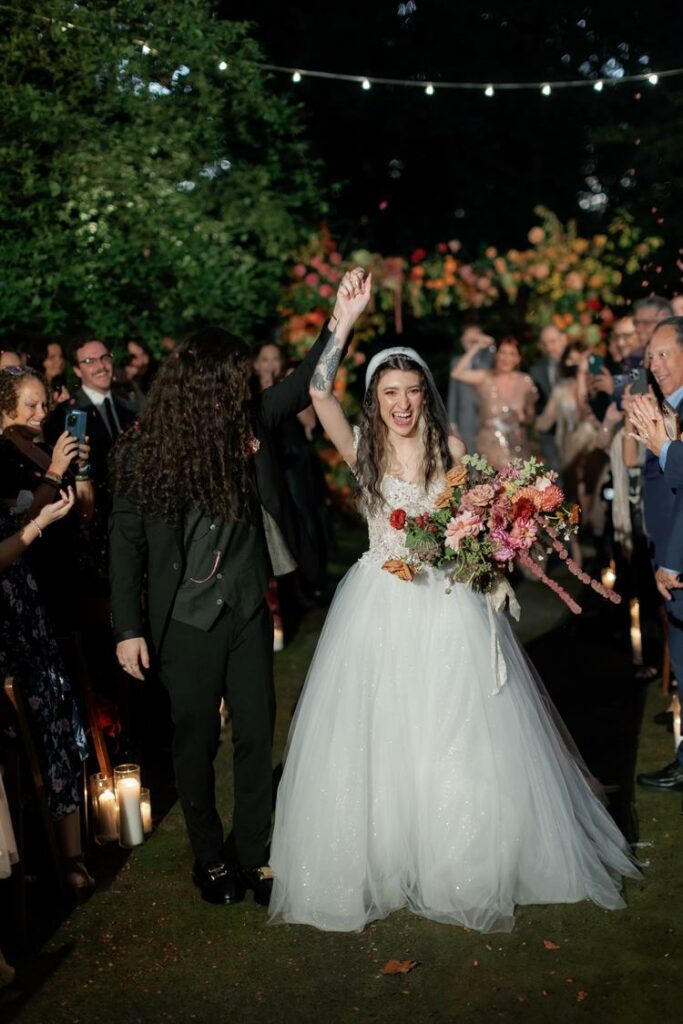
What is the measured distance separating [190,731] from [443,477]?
1.39 meters

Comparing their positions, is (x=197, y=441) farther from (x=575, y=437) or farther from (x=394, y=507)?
(x=575, y=437)

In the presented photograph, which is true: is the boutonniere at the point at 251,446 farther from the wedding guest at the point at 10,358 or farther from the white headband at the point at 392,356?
the wedding guest at the point at 10,358

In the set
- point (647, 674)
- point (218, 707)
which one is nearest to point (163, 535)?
point (218, 707)

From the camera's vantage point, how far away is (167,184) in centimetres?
947

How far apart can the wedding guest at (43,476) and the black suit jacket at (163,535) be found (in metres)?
0.53

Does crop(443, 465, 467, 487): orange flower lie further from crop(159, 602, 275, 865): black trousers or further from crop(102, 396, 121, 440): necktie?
crop(102, 396, 121, 440): necktie

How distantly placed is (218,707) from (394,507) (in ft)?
3.39

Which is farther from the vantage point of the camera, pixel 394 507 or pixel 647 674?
pixel 647 674

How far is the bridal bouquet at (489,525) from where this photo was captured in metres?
4.39

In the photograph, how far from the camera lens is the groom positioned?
14.4 feet

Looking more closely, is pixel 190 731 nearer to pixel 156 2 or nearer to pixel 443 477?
pixel 443 477

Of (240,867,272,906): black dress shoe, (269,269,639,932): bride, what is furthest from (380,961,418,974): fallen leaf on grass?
(240,867,272,906): black dress shoe

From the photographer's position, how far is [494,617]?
4.69 m

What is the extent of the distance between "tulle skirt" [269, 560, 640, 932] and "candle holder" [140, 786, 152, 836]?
838mm
